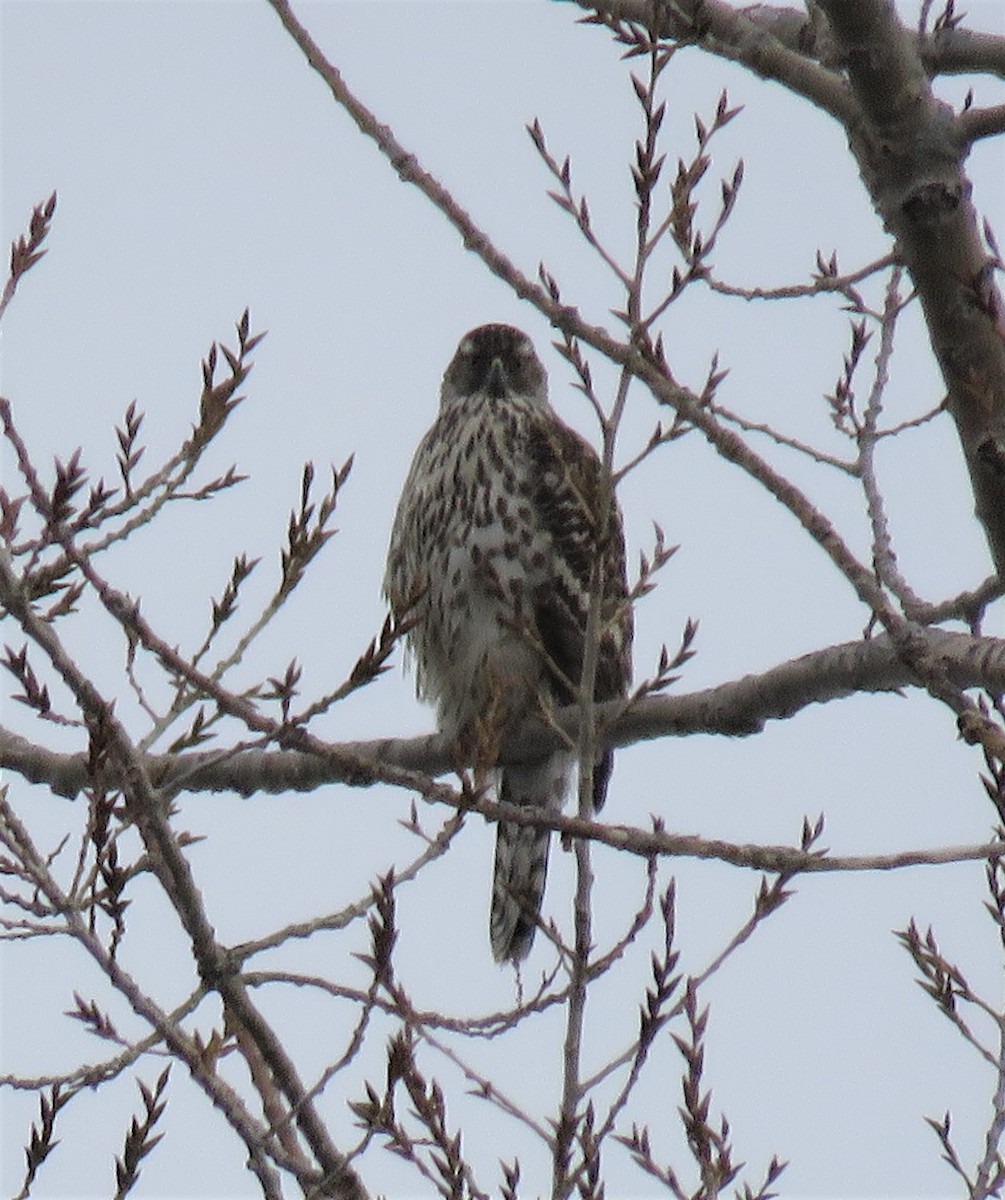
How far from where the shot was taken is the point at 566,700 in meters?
6.02

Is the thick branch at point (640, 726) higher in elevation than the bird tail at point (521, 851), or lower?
lower

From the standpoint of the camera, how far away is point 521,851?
6176mm

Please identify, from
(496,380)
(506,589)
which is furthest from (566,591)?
(496,380)

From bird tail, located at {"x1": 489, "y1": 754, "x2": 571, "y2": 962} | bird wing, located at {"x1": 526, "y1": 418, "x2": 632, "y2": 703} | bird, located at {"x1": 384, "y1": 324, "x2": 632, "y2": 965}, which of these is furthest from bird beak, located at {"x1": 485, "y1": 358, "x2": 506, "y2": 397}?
bird tail, located at {"x1": 489, "y1": 754, "x2": 571, "y2": 962}

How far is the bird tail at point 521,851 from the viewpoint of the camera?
241 inches

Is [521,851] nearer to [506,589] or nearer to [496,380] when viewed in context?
[506,589]

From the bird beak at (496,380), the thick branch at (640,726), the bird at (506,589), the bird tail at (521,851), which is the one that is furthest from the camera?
the bird beak at (496,380)

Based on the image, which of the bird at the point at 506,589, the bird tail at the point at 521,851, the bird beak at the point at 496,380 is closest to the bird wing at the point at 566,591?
the bird at the point at 506,589

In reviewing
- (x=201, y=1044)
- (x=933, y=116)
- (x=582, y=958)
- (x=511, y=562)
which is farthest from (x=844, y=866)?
(x=511, y=562)

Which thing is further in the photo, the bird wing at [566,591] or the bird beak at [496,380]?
the bird beak at [496,380]

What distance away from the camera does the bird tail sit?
6.13 meters

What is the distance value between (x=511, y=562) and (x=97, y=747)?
347cm

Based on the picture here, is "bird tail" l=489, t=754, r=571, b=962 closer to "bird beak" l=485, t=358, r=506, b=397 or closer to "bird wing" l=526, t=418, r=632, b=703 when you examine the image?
"bird wing" l=526, t=418, r=632, b=703

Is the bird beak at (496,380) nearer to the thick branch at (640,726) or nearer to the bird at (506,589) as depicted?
the bird at (506,589)
